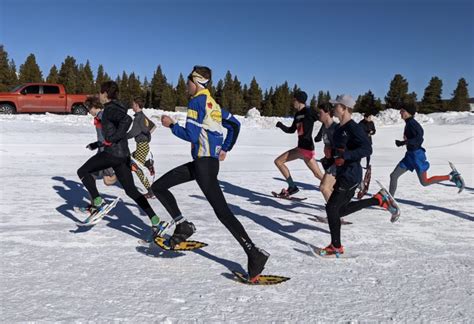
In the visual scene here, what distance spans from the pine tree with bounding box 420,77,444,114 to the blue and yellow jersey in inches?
2278

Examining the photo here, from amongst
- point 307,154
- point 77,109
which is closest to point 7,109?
point 77,109

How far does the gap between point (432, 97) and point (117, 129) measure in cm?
5754

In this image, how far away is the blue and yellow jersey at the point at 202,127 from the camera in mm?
3828

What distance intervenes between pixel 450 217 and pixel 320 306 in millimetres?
4474

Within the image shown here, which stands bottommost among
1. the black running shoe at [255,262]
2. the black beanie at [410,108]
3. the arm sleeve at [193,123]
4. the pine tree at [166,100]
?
the black running shoe at [255,262]

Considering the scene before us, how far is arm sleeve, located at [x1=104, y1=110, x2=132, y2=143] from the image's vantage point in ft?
17.4

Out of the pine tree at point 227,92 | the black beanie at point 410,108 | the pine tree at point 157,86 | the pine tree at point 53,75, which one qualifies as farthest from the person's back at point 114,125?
the pine tree at point 157,86

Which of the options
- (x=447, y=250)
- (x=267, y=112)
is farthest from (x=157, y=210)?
(x=267, y=112)

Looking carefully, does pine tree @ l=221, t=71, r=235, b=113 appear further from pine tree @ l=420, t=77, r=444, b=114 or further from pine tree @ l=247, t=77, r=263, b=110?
pine tree @ l=420, t=77, r=444, b=114

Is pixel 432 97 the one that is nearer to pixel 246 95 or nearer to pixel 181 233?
pixel 246 95

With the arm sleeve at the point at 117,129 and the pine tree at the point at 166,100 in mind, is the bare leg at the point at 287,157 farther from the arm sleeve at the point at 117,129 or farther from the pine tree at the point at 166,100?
the pine tree at the point at 166,100

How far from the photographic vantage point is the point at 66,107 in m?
24.3

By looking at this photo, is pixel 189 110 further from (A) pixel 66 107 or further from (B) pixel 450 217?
Answer: (A) pixel 66 107

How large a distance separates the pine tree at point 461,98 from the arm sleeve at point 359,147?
6275 cm
